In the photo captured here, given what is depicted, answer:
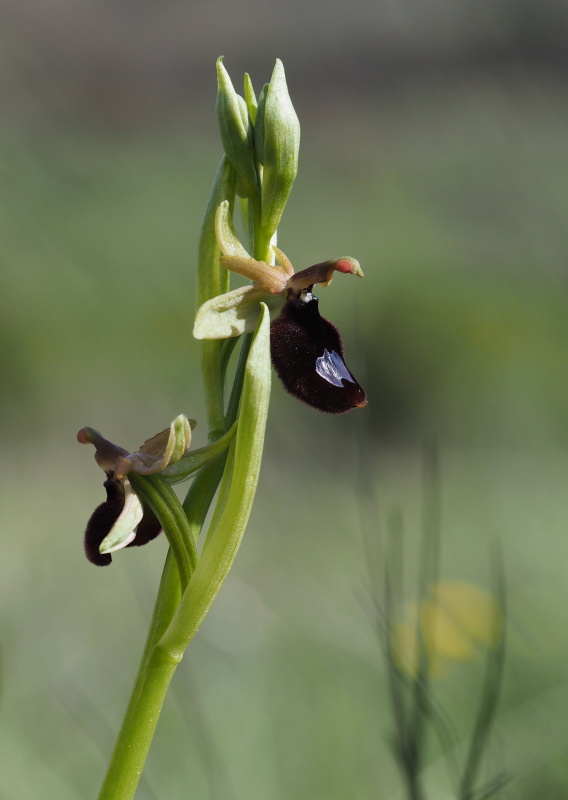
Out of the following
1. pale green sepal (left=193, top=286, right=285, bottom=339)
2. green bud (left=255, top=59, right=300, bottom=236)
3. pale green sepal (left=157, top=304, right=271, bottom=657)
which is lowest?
pale green sepal (left=157, top=304, right=271, bottom=657)

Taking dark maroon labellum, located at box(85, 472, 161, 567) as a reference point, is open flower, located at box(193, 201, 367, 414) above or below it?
above

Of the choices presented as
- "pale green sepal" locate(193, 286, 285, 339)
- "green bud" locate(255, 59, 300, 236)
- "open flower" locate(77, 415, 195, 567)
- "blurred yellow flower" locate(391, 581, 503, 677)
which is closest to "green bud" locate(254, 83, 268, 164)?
"green bud" locate(255, 59, 300, 236)

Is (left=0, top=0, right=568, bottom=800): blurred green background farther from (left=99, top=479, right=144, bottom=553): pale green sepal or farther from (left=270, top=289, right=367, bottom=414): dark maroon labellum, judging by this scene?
(left=99, top=479, right=144, bottom=553): pale green sepal

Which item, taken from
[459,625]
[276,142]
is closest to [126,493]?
[276,142]

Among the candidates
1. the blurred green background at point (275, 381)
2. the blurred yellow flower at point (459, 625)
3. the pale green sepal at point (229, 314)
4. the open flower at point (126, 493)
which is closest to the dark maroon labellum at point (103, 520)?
the open flower at point (126, 493)

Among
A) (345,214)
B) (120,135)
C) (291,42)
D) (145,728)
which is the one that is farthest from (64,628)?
(291,42)

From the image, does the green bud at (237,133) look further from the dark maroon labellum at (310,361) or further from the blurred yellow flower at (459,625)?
the blurred yellow flower at (459,625)

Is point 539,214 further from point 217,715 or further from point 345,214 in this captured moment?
point 345,214

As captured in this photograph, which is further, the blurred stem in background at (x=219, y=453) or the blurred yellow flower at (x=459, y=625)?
the blurred yellow flower at (x=459, y=625)
